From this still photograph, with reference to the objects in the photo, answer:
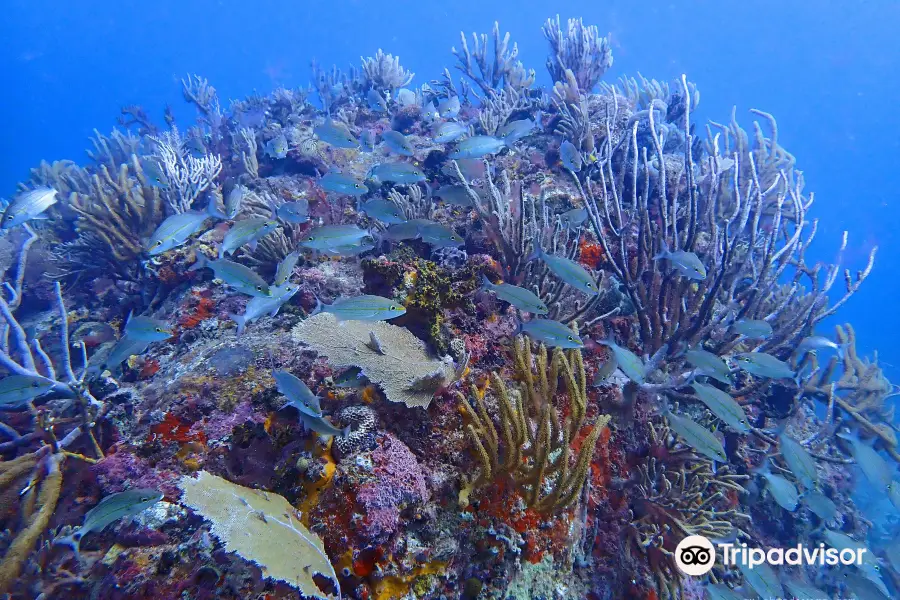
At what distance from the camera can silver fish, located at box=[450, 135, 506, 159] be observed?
4734 mm

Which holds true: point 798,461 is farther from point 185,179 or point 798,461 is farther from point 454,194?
point 185,179

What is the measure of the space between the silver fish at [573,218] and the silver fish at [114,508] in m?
4.14

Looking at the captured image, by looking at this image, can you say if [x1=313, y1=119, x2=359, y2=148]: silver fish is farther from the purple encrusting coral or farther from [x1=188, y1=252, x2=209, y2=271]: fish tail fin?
[x1=188, y1=252, x2=209, y2=271]: fish tail fin

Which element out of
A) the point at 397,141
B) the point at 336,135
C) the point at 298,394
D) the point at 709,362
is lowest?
the point at 298,394

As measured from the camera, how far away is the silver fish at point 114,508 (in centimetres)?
225

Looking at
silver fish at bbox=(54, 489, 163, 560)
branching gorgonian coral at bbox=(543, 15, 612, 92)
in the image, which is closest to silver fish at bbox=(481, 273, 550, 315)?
silver fish at bbox=(54, 489, 163, 560)

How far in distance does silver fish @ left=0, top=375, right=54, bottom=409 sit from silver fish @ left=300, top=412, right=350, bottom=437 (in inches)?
74.1

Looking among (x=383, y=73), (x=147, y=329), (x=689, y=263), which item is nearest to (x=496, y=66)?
(x=383, y=73)

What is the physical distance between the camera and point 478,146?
4.75m

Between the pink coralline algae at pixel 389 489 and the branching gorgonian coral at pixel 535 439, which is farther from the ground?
the branching gorgonian coral at pixel 535 439

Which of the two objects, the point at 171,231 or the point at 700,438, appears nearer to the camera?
the point at 700,438

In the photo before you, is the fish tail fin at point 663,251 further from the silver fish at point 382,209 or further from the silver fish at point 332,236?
the silver fish at point 332,236

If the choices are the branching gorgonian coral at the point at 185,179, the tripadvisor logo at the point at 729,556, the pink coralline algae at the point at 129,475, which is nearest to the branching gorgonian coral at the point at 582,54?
the branching gorgonian coral at the point at 185,179

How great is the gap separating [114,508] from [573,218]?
175 inches
